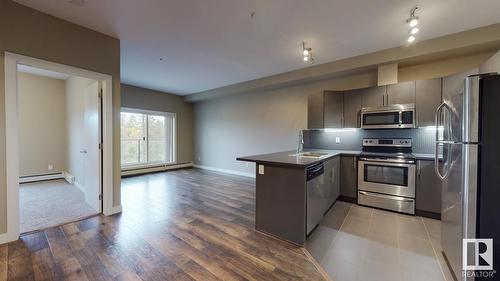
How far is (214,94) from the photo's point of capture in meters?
6.31

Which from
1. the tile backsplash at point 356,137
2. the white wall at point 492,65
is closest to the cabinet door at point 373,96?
the tile backsplash at point 356,137

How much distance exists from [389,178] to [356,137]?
1085 mm

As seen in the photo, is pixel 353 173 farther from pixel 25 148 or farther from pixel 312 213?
pixel 25 148

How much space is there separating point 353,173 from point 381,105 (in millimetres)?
1306

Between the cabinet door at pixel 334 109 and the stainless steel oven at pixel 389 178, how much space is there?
835mm

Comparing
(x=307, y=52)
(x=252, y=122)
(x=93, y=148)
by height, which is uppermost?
(x=307, y=52)

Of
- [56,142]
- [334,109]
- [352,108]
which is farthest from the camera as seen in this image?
[56,142]

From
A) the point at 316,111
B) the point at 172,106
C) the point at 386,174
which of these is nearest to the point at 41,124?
the point at 172,106

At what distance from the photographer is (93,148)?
127 inches

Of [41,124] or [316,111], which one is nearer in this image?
[316,111]

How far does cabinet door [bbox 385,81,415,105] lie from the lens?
10.7 ft

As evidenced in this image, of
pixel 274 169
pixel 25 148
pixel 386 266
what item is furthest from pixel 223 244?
pixel 25 148

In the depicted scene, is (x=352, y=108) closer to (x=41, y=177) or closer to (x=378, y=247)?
(x=378, y=247)

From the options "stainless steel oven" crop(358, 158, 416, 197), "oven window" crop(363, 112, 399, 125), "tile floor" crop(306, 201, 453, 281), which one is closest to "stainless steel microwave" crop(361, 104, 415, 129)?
"oven window" crop(363, 112, 399, 125)
